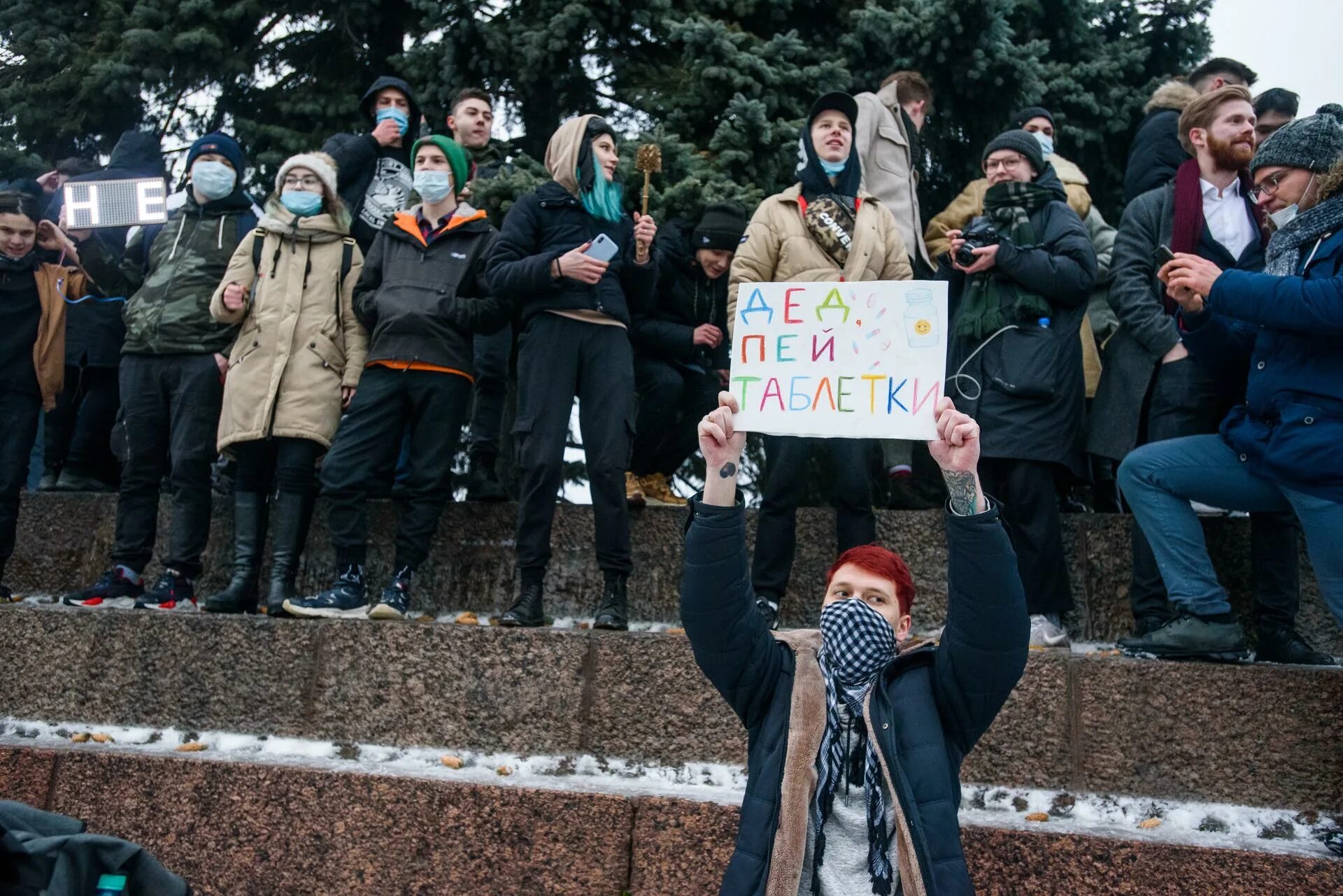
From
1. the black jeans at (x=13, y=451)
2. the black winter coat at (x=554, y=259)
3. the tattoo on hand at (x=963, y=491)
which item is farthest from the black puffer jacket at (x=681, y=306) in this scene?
the tattoo on hand at (x=963, y=491)

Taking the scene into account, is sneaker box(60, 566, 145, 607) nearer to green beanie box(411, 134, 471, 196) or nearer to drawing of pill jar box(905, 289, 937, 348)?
green beanie box(411, 134, 471, 196)

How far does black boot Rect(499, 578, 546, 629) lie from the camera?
4.91 metres

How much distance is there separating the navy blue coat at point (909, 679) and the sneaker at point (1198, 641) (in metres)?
1.81

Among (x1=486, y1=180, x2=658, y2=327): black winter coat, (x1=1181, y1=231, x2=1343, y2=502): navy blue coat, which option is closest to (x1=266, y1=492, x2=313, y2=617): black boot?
(x1=486, y1=180, x2=658, y2=327): black winter coat

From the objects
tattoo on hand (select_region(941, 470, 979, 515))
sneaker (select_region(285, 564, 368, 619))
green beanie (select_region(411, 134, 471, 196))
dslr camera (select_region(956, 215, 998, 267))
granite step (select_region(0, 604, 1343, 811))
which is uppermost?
green beanie (select_region(411, 134, 471, 196))

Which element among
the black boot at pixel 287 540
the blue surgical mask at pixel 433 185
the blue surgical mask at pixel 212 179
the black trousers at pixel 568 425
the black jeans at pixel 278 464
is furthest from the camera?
the blue surgical mask at pixel 212 179

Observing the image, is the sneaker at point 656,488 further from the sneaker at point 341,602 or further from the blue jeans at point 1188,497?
the blue jeans at point 1188,497

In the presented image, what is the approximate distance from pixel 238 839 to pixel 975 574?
282 centimetres

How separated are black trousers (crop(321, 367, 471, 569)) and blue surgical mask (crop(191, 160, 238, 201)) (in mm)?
1402

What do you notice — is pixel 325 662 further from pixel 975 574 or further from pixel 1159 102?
pixel 1159 102

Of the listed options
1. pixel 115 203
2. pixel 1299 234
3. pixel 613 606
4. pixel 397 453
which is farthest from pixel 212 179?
pixel 1299 234

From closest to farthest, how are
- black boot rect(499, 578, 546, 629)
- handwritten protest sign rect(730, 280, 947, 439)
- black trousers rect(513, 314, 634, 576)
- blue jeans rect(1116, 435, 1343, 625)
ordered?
handwritten protest sign rect(730, 280, 947, 439)
blue jeans rect(1116, 435, 1343, 625)
black boot rect(499, 578, 546, 629)
black trousers rect(513, 314, 634, 576)

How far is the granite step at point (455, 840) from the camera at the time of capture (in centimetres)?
353

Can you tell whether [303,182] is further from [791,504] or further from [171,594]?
[791,504]
